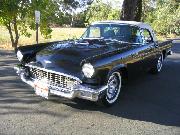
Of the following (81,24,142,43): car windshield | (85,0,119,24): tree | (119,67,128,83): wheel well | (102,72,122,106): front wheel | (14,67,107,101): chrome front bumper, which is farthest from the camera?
(85,0,119,24): tree

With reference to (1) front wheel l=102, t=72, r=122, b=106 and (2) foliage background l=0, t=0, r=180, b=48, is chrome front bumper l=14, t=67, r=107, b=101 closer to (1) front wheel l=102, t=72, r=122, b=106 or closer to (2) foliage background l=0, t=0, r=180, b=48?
(1) front wheel l=102, t=72, r=122, b=106

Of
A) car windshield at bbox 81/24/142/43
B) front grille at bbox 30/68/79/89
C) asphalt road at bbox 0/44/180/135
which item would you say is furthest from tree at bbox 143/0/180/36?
front grille at bbox 30/68/79/89

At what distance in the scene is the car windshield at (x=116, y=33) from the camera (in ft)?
24.8

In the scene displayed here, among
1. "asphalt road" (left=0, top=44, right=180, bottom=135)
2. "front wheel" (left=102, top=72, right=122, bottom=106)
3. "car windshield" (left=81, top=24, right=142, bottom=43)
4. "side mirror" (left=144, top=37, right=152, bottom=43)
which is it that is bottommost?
"asphalt road" (left=0, top=44, right=180, bottom=135)

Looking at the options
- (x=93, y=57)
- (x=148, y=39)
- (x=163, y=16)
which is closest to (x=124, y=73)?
(x=93, y=57)

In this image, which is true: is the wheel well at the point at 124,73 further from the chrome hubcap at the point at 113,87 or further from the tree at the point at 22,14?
the tree at the point at 22,14

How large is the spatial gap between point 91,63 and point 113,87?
0.92 metres

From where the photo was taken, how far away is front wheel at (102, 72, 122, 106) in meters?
6.14

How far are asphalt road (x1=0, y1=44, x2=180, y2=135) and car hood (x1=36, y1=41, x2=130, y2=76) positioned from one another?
29.1 inches

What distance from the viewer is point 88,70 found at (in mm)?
5730

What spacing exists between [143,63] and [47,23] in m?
9.33

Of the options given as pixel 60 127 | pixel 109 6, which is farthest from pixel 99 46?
pixel 109 6

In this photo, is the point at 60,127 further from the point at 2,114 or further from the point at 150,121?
the point at 150,121

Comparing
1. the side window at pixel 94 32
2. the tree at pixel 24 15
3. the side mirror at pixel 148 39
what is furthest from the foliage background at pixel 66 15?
the side mirror at pixel 148 39
